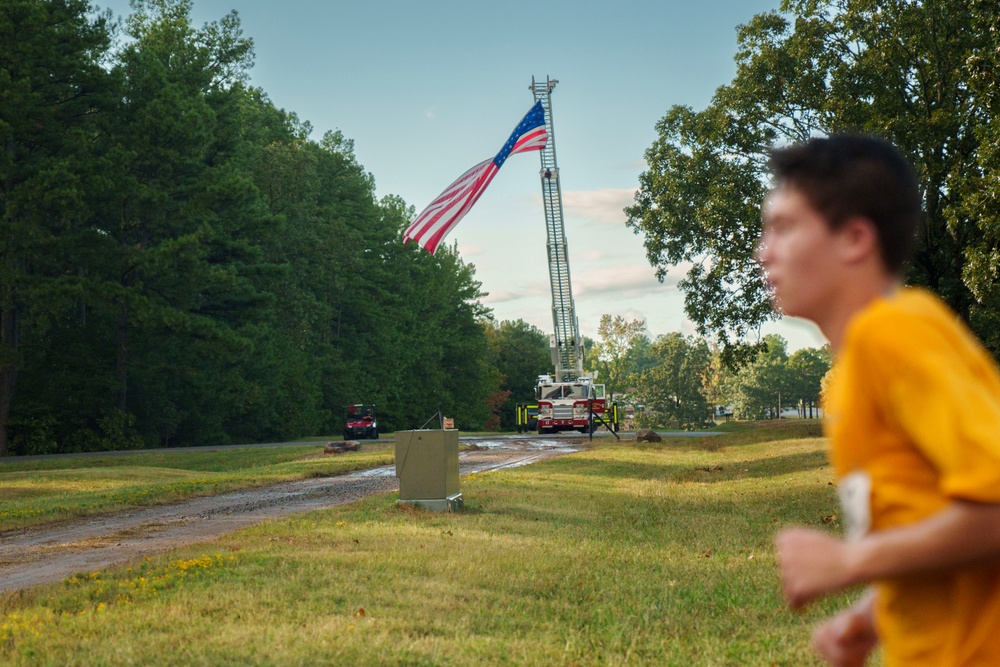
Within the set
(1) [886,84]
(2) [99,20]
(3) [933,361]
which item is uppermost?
(2) [99,20]

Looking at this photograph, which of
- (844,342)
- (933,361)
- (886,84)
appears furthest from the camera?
(886,84)

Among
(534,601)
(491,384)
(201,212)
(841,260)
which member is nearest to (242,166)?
(201,212)

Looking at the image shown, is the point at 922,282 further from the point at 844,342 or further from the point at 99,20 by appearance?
the point at 99,20

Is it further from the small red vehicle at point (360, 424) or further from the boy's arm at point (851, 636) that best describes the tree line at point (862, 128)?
the small red vehicle at point (360, 424)

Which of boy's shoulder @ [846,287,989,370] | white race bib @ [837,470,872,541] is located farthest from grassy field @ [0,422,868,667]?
boy's shoulder @ [846,287,989,370]

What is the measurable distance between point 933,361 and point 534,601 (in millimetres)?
6809

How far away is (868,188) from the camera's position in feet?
5.79

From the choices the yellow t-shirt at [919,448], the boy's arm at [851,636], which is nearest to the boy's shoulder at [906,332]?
the yellow t-shirt at [919,448]

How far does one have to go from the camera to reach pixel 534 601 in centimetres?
805

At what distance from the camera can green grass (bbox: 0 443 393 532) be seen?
17453 millimetres

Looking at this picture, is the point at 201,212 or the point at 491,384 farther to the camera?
the point at 491,384

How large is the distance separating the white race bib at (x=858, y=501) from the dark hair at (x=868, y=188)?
0.37 metres

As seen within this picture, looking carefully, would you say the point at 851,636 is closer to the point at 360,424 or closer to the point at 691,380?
the point at 360,424

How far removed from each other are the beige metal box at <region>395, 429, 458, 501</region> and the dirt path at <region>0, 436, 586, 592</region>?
2.14 meters
